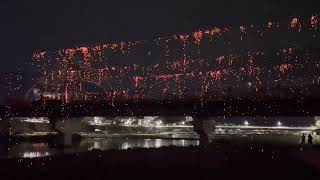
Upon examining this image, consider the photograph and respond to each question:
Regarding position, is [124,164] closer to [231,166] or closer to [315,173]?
[231,166]

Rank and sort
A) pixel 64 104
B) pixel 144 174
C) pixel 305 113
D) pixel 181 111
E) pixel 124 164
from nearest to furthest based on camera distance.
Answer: pixel 144 174 < pixel 124 164 < pixel 305 113 < pixel 181 111 < pixel 64 104

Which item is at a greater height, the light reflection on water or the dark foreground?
the dark foreground

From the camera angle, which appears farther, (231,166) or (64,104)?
(64,104)

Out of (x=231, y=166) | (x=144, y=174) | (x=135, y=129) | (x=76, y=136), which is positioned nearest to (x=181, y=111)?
(x=76, y=136)

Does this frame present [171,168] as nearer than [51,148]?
Yes

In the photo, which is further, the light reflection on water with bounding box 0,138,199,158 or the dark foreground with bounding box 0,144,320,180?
the light reflection on water with bounding box 0,138,199,158

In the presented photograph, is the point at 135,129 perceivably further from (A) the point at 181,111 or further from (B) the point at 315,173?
(B) the point at 315,173

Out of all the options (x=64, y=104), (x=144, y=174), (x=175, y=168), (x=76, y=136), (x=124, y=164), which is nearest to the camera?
(x=144, y=174)

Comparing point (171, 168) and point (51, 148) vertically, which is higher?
point (171, 168)

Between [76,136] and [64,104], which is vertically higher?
[64,104]

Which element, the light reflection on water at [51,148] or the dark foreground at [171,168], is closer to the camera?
the dark foreground at [171,168]

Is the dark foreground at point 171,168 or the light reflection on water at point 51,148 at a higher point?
the dark foreground at point 171,168
